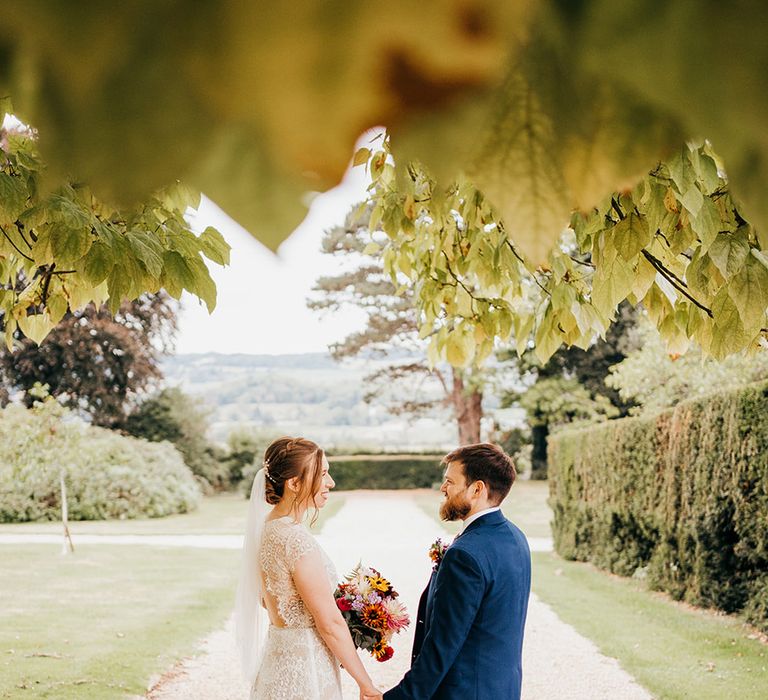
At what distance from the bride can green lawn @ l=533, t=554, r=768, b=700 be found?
3724mm

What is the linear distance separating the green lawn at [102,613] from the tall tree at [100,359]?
45.7 feet

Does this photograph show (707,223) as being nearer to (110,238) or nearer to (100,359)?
(110,238)

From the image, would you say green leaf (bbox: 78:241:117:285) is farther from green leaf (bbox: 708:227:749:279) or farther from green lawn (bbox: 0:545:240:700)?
green lawn (bbox: 0:545:240:700)

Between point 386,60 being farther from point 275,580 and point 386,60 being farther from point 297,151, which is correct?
point 275,580

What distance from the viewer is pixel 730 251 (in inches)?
72.9

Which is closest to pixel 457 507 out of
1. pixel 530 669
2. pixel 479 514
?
pixel 479 514

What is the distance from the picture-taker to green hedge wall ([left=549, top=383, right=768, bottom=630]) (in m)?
7.97

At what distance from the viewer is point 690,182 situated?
194 centimetres

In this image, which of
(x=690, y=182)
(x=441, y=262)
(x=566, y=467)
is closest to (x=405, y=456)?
(x=566, y=467)

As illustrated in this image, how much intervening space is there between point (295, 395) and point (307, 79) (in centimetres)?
6330

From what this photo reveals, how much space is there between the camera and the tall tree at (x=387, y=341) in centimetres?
3033

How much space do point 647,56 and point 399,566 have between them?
43.7 ft

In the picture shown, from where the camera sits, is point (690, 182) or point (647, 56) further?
point (690, 182)

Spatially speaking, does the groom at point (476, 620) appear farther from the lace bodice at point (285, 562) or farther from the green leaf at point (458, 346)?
the green leaf at point (458, 346)
